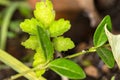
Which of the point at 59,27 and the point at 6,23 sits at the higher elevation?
the point at 59,27

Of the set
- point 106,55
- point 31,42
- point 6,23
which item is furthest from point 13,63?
point 6,23

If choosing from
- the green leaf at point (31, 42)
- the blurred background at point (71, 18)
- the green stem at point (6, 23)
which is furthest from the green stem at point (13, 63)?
the green stem at point (6, 23)

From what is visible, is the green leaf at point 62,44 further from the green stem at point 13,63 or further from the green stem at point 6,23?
the green stem at point 6,23

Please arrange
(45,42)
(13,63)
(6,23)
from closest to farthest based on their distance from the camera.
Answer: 1. (45,42)
2. (13,63)
3. (6,23)

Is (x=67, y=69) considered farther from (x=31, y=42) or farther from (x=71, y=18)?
(x=71, y=18)

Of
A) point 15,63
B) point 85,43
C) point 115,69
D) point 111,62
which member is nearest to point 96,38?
point 111,62

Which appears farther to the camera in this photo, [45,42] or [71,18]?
[71,18]

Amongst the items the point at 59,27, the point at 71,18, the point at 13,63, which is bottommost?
the point at 71,18
